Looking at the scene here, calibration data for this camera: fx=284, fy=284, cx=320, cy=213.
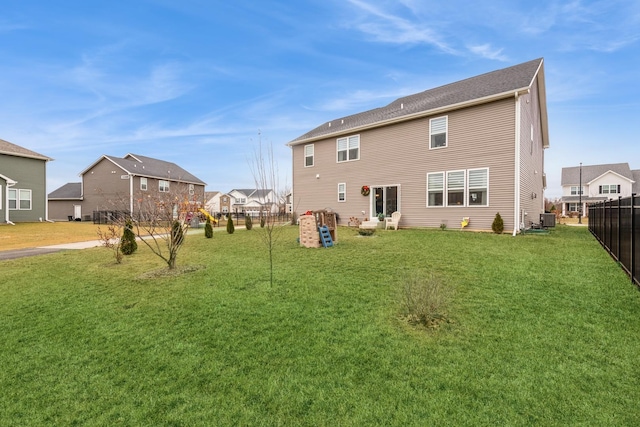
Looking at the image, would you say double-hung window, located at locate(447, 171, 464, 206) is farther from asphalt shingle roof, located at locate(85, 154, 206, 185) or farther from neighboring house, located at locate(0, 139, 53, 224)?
neighboring house, located at locate(0, 139, 53, 224)

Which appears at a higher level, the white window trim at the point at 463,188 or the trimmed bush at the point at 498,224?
the white window trim at the point at 463,188

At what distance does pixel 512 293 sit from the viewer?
4.68 meters

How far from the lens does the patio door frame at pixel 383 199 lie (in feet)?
50.4

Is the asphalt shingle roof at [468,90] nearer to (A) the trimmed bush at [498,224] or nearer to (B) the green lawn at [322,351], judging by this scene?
(A) the trimmed bush at [498,224]

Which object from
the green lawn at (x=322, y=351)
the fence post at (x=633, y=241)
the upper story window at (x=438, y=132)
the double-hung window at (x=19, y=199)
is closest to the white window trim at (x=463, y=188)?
the upper story window at (x=438, y=132)

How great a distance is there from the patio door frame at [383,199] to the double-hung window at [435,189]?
1618 millimetres

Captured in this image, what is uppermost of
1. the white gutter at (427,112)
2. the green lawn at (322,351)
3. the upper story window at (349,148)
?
the white gutter at (427,112)

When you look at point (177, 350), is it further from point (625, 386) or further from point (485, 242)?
point (485, 242)

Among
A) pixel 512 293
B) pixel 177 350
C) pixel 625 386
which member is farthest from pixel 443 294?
pixel 177 350

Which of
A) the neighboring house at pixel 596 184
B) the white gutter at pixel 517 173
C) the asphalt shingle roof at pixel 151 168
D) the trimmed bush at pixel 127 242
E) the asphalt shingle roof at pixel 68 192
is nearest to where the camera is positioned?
the trimmed bush at pixel 127 242

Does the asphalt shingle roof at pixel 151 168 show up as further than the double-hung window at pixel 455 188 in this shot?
Yes

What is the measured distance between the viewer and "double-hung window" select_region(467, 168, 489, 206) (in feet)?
40.9

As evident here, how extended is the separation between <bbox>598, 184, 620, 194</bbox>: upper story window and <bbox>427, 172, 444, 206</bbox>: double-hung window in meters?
43.7

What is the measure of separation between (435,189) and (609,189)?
4412 cm
